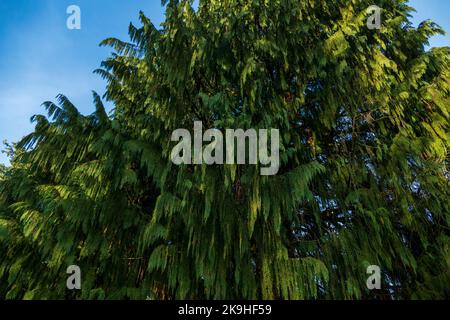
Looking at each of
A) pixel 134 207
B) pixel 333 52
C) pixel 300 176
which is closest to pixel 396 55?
pixel 333 52

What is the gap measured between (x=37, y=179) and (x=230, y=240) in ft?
9.86

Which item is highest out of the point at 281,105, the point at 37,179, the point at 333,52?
the point at 333,52

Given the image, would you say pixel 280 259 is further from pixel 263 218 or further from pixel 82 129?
pixel 82 129

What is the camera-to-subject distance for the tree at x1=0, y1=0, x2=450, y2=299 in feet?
11.2

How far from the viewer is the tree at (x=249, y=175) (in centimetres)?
342

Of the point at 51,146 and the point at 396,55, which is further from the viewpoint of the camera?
the point at 396,55

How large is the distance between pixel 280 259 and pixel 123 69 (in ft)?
12.3

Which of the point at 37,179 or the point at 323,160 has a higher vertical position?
the point at 323,160

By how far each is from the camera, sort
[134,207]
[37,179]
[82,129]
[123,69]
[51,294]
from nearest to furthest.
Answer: [51,294] → [134,207] → [82,129] → [37,179] → [123,69]

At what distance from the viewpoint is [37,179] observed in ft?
14.7

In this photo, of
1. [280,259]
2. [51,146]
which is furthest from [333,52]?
[51,146]

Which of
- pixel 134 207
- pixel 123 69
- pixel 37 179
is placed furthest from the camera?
pixel 123 69

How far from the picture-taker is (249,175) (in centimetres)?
341

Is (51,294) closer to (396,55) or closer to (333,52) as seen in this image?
(333,52)
